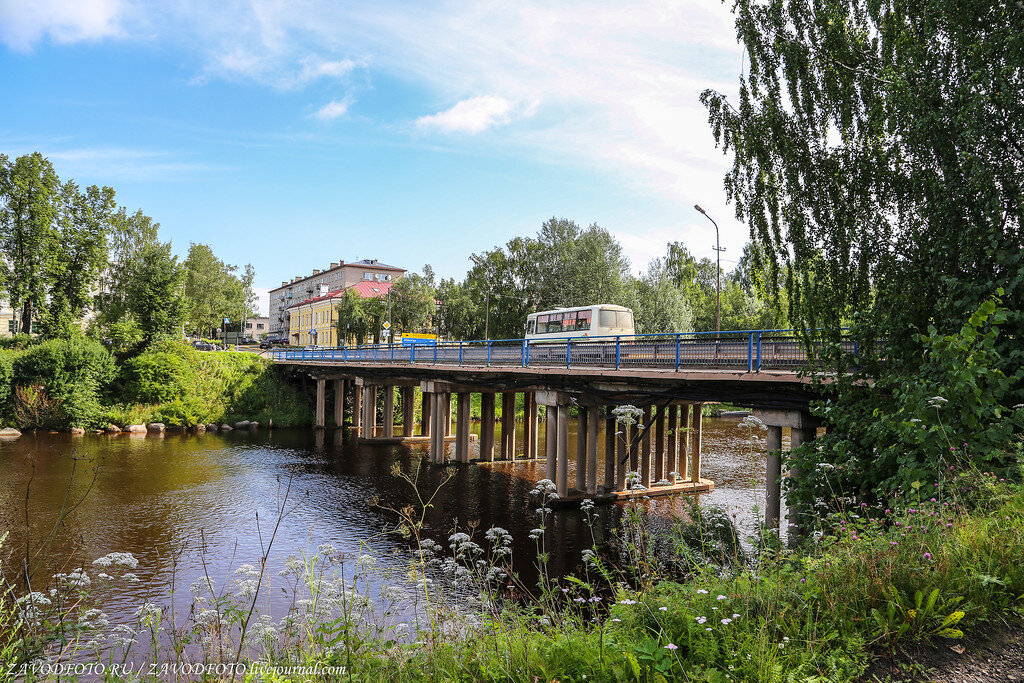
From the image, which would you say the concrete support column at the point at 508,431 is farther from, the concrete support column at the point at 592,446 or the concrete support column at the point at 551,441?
the concrete support column at the point at 592,446

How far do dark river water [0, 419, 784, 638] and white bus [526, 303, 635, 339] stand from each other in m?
4.99

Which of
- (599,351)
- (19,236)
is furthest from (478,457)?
(19,236)

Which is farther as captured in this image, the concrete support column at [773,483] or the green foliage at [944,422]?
the concrete support column at [773,483]

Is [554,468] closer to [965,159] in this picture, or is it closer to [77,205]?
[965,159]

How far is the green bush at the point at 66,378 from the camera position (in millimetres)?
28422

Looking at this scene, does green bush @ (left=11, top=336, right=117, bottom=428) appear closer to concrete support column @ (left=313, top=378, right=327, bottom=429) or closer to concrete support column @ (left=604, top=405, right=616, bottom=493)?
concrete support column @ (left=313, top=378, right=327, bottom=429)

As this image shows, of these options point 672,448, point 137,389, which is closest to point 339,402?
point 137,389

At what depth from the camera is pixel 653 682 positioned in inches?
132

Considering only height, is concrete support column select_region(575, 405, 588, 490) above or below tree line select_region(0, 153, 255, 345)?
below

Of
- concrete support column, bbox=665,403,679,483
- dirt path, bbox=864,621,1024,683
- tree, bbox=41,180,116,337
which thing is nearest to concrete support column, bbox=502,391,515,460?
concrete support column, bbox=665,403,679,483

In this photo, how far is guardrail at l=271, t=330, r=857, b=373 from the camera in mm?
10984

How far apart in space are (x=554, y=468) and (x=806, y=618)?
12742mm

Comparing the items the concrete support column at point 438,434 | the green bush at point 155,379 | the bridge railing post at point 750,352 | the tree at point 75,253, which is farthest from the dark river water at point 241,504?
the tree at point 75,253

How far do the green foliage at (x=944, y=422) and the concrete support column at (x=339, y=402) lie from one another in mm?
29588
